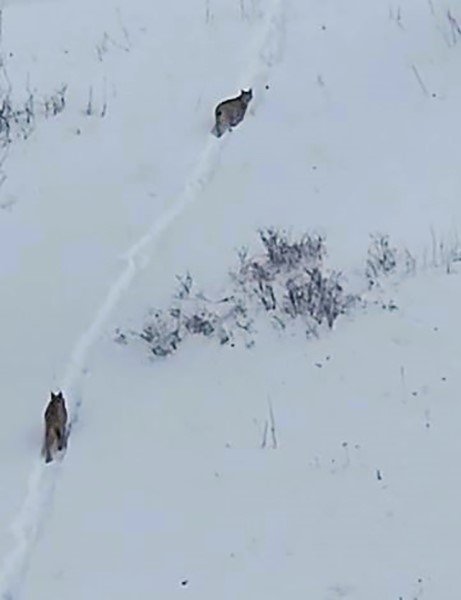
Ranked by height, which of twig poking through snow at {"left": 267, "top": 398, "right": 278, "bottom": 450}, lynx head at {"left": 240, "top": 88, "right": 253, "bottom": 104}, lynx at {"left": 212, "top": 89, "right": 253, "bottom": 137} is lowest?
twig poking through snow at {"left": 267, "top": 398, "right": 278, "bottom": 450}

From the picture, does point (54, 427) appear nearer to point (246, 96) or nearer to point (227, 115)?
point (227, 115)

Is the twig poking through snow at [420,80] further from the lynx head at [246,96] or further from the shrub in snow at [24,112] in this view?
the shrub in snow at [24,112]

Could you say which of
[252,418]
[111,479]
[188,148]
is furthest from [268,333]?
[188,148]

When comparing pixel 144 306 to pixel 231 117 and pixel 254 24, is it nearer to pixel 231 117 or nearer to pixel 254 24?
pixel 231 117

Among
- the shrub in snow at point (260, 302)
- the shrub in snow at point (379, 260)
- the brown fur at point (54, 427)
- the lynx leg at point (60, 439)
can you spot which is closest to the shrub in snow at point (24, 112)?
the shrub in snow at point (260, 302)

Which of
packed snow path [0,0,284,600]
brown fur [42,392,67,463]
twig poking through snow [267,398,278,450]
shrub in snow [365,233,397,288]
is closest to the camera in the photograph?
packed snow path [0,0,284,600]

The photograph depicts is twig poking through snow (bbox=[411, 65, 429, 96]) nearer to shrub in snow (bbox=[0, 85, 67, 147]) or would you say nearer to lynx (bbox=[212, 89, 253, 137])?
lynx (bbox=[212, 89, 253, 137])

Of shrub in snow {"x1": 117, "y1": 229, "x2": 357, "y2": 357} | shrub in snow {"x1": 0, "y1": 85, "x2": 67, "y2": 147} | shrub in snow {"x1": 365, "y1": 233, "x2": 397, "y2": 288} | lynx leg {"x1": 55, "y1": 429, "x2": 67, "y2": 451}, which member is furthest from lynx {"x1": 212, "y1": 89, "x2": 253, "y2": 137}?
lynx leg {"x1": 55, "y1": 429, "x2": 67, "y2": 451}
